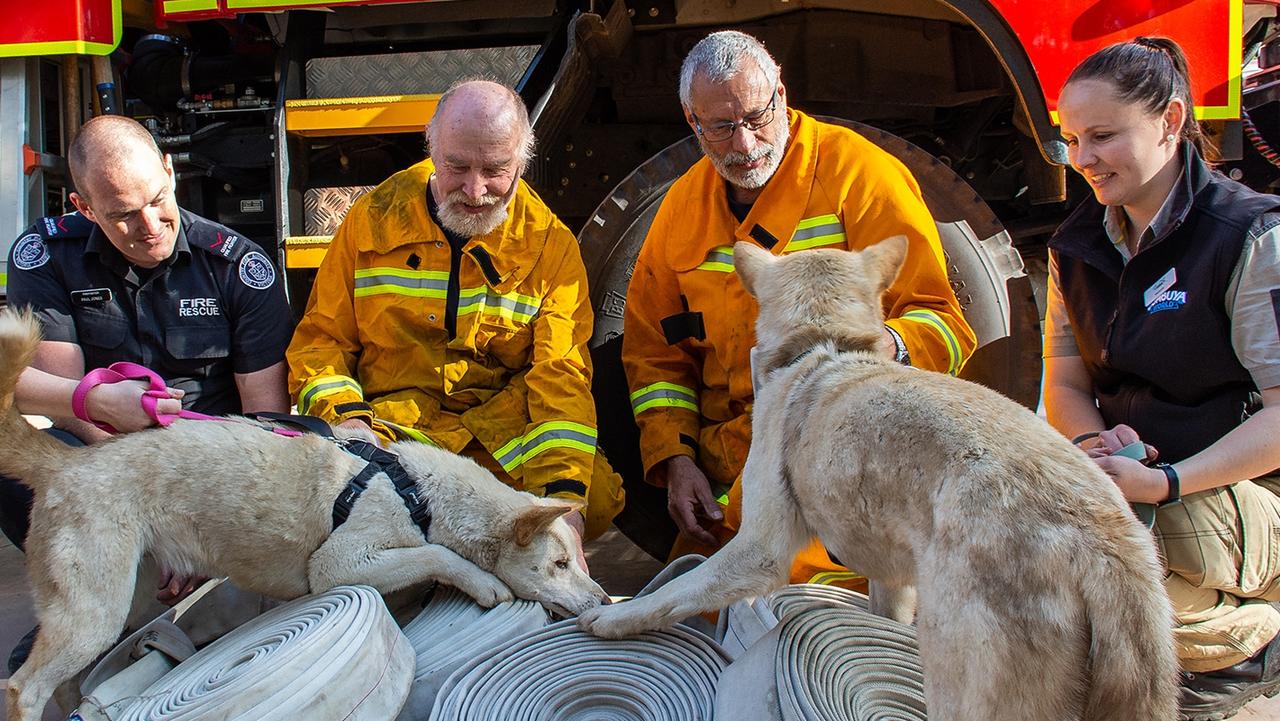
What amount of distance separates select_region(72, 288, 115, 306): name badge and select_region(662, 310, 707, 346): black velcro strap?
6.41 feet

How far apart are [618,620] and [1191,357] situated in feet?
5.53

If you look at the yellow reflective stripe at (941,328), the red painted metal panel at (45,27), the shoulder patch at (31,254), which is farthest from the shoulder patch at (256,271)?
the yellow reflective stripe at (941,328)

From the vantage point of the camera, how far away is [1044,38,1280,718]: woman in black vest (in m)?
2.40

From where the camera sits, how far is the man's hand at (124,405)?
2.65 metres

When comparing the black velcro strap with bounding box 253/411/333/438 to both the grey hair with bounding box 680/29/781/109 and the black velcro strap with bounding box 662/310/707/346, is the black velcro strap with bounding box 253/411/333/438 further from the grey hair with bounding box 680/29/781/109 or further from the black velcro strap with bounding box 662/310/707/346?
the grey hair with bounding box 680/29/781/109

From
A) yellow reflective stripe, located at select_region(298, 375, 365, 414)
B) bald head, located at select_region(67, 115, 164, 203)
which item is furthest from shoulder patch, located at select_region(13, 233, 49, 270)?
yellow reflective stripe, located at select_region(298, 375, 365, 414)

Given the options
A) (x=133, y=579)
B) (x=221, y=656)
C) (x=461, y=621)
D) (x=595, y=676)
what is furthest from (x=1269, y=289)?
(x=133, y=579)

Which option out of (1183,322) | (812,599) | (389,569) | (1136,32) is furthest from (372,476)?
(1136,32)

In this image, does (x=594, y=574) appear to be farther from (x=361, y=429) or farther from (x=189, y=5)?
(x=189, y=5)

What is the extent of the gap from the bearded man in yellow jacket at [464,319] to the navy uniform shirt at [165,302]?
21cm

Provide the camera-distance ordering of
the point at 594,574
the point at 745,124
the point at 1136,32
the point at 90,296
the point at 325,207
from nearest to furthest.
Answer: the point at 745,124
the point at 90,296
the point at 1136,32
the point at 594,574
the point at 325,207

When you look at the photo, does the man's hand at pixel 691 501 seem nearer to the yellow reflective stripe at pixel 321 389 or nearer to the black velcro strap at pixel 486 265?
the black velcro strap at pixel 486 265

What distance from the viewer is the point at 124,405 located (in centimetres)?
267

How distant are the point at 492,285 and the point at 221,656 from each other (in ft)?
4.93
